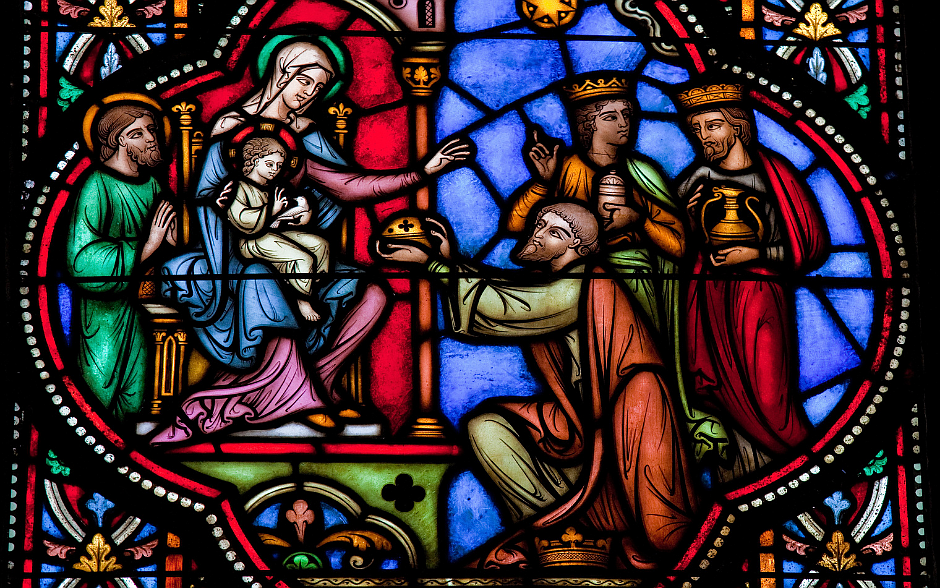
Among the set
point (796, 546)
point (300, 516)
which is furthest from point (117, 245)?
point (796, 546)

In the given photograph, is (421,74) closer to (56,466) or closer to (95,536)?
(56,466)

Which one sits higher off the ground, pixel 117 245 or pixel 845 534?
pixel 117 245

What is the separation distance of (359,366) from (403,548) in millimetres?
843

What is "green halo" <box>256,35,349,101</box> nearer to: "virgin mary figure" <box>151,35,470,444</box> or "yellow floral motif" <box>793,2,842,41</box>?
"virgin mary figure" <box>151,35,470,444</box>

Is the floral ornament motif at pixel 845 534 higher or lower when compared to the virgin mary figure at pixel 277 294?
lower

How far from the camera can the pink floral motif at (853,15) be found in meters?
8.67

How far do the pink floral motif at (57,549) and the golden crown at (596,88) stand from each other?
9.96ft

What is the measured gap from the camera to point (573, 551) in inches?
301

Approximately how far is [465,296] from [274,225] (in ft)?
3.01

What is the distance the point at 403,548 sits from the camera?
25.1 ft

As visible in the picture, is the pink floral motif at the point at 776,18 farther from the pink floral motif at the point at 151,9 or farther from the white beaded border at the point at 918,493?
the pink floral motif at the point at 151,9

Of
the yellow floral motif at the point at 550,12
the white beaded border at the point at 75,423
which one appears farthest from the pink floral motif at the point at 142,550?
the yellow floral motif at the point at 550,12

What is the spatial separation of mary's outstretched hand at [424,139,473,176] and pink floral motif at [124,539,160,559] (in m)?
2.07

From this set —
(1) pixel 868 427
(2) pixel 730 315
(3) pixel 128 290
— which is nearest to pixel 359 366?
(3) pixel 128 290
